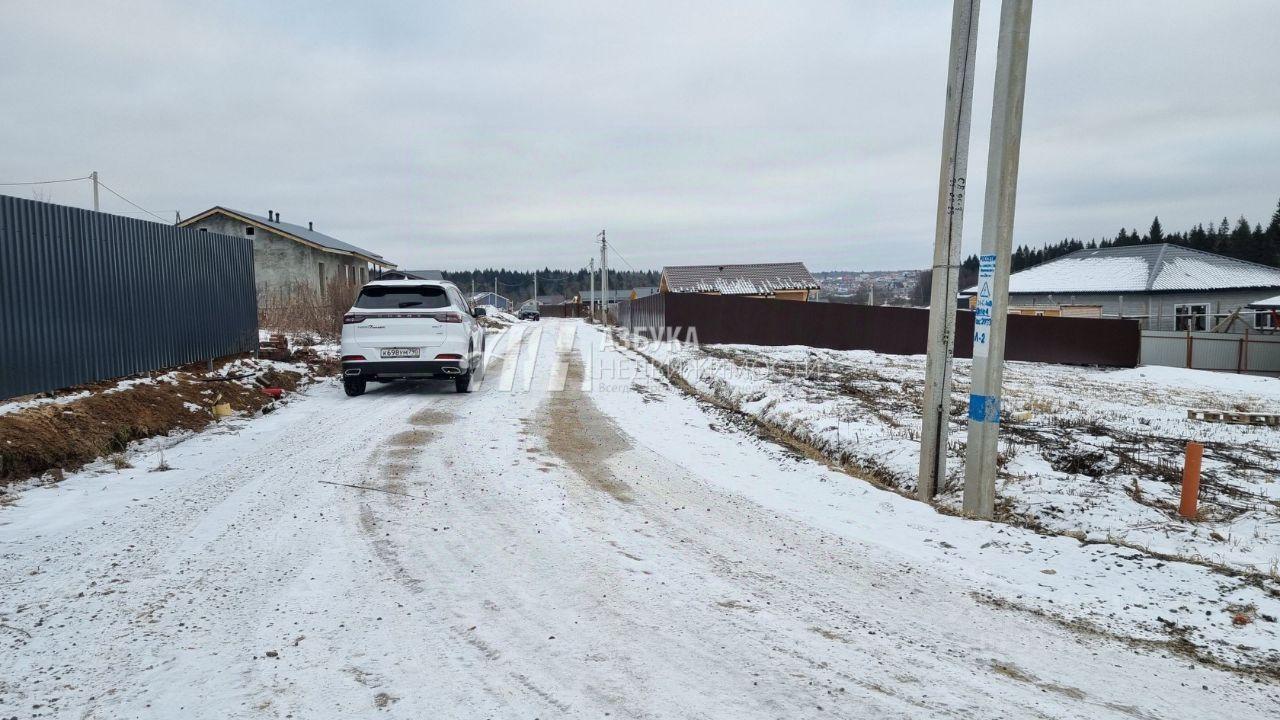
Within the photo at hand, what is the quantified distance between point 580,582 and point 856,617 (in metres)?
1.50

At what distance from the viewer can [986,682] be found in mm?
2896

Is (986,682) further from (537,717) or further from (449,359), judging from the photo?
(449,359)

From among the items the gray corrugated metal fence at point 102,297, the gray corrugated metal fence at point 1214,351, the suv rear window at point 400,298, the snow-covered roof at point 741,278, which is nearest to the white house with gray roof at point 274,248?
the gray corrugated metal fence at point 102,297

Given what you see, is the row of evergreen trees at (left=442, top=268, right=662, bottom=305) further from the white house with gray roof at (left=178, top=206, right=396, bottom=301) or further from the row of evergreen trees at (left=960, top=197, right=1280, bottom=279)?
the white house with gray roof at (left=178, top=206, right=396, bottom=301)

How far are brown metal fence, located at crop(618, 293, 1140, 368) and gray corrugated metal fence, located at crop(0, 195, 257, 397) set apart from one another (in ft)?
48.0

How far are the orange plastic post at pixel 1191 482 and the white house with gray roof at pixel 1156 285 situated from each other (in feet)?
132

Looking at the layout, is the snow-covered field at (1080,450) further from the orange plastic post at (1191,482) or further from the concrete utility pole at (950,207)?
the concrete utility pole at (950,207)

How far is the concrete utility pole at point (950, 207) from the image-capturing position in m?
5.41

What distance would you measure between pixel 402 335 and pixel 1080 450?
9.34 metres

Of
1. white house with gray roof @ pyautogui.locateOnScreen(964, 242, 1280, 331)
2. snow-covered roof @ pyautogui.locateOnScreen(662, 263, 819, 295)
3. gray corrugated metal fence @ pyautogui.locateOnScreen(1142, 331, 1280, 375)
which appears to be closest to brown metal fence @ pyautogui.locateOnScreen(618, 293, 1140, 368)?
gray corrugated metal fence @ pyautogui.locateOnScreen(1142, 331, 1280, 375)

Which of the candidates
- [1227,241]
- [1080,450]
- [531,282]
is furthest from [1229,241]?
[531,282]

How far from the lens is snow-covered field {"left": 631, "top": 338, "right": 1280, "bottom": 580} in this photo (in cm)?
523

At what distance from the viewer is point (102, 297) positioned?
933 centimetres

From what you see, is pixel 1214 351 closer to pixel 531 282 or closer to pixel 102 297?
pixel 102 297
